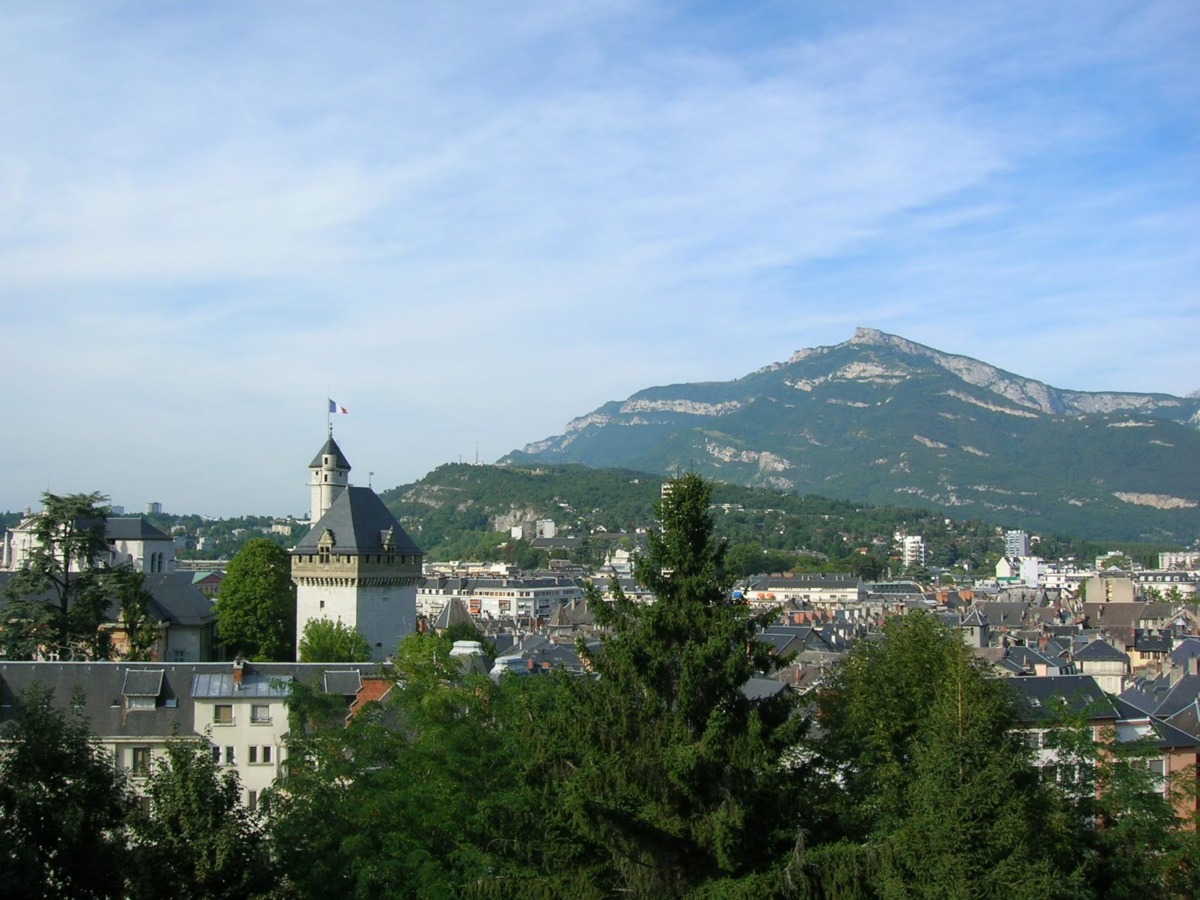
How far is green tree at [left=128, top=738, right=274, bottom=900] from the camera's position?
17.5 m

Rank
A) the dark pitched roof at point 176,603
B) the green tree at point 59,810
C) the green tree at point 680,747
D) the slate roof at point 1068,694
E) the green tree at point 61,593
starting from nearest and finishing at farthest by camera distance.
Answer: the green tree at point 59,810 < the green tree at point 680,747 < the slate roof at point 1068,694 < the green tree at point 61,593 < the dark pitched roof at point 176,603

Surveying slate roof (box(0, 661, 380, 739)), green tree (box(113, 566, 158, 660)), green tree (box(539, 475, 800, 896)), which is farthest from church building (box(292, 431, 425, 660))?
green tree (box(539, 475, 800, 896))

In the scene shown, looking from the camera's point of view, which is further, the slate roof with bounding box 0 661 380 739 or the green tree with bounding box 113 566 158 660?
the green tree with bounding box 113 566 158 660

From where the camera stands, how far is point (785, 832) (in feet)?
58.4

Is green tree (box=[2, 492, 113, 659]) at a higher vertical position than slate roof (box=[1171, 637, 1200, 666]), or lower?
higher

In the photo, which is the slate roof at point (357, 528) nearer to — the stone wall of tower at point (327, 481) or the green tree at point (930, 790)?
the stone wall of tower at point (327, 481)

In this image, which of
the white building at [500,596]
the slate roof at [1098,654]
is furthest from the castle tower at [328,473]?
the white building at [500,596]

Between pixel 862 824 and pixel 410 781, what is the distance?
7.69 m

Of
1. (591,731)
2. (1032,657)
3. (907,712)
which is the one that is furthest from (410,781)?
(1032,657)

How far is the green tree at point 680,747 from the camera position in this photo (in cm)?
1725

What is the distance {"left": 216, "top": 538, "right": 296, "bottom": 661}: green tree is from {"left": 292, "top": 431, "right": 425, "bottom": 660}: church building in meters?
2.26

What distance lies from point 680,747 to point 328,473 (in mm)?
55383

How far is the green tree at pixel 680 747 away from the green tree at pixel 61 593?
27205 millimetres

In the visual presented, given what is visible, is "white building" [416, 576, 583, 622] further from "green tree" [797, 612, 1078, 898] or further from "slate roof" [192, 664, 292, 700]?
"green tree" [797, 612, 1078, 898]
